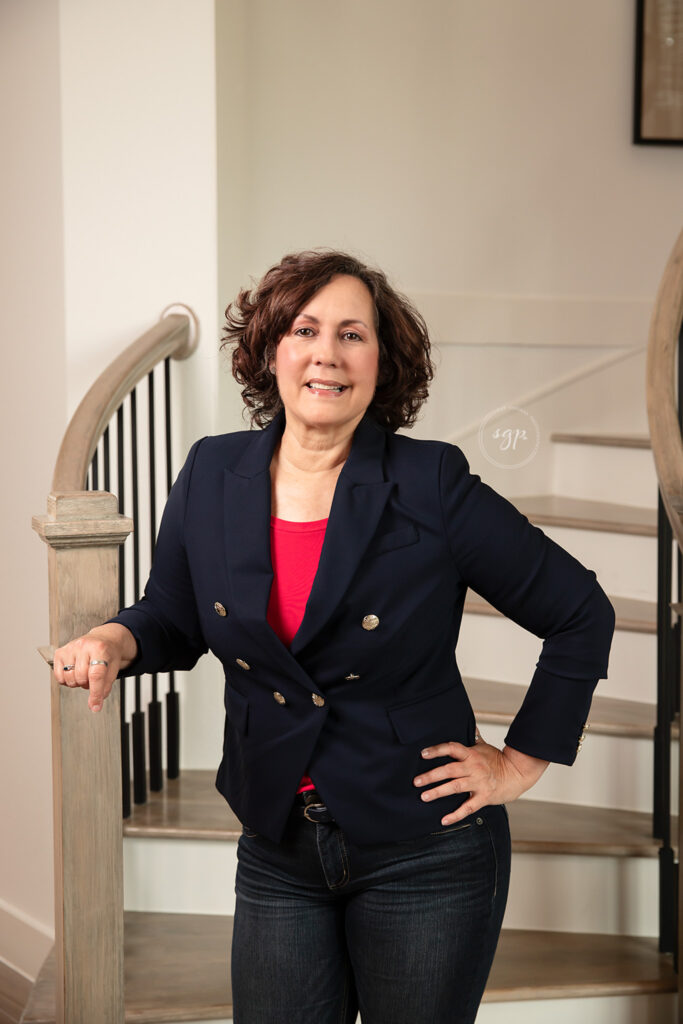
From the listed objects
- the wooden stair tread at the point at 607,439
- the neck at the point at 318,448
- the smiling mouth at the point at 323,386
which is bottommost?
the wooden stair tread at the point at 607,439

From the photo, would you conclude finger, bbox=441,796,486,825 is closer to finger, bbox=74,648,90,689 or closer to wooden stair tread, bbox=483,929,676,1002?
finger, bbox=74,648,90,689

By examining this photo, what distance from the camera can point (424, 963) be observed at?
126 centimetres

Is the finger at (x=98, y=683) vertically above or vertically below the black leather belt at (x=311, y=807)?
above

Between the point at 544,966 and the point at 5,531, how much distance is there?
205cm

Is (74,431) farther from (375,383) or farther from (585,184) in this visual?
(585,184)

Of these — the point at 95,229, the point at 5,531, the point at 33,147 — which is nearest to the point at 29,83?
the point at 33,147

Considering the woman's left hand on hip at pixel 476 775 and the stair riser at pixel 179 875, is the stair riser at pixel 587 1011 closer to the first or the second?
the stair riser at pixel 179 875

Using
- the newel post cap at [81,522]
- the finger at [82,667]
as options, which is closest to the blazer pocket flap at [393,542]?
the finger at [82,667]

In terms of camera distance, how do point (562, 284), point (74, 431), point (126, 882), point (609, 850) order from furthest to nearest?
point (562, 284) < point (126, 882) < point (609, 850) < point (74, 431)

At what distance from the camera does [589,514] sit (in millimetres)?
2908

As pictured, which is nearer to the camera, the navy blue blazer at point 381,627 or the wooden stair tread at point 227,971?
the navy blue blazer at point 381,627

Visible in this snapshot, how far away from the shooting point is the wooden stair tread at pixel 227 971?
81.4 inches

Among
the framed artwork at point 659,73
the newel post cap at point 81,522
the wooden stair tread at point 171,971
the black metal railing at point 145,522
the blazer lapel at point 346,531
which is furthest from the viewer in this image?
the framed artwork at point 659,73

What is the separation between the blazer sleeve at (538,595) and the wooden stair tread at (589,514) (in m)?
1.47
